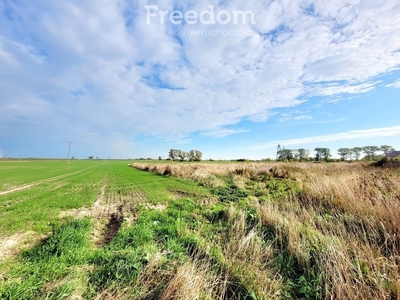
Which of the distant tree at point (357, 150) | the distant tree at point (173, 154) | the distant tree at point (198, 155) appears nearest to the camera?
the distant tree at point (357, 150)

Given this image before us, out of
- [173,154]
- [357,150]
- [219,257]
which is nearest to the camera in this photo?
[219,257]

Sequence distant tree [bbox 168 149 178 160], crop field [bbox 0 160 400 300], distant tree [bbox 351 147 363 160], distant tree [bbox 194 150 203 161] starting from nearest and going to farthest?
crop field [bbox 0 160 400 300]
distant tree [bbox 351 147 363 160]
distant tree [bbox 194 150 203 161]
distant tree [bbox 168 149 178 160]

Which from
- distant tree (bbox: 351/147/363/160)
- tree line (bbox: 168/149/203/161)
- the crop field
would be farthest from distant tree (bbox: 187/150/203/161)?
the crop field

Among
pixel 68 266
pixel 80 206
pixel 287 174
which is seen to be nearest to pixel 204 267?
pixel 68 266

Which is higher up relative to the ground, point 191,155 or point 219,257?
point 191,155

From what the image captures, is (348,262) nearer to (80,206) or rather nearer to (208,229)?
(208,229)

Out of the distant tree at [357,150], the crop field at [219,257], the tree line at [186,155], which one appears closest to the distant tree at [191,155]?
the tree line at [186,155]

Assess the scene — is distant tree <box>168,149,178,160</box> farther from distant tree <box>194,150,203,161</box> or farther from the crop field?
the crop field

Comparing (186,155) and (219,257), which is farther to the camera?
(186,155)

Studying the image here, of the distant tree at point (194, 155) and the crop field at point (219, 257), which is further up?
the distant tree at point (194, 155)

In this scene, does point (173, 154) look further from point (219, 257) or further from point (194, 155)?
point (219, 257)

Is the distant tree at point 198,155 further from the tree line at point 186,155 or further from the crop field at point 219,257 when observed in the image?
the crop field at point 219,257

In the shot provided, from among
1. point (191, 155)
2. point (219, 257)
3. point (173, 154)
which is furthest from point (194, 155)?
point (219, 257)

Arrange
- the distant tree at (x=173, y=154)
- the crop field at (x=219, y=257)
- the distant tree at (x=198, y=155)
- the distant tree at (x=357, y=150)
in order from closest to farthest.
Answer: the crop field at (x=219, y=257) → the distant tree at (x=357, y=150) → the distant tree at (x=198, y=155) → the distant tree at (x=173, y=154)
